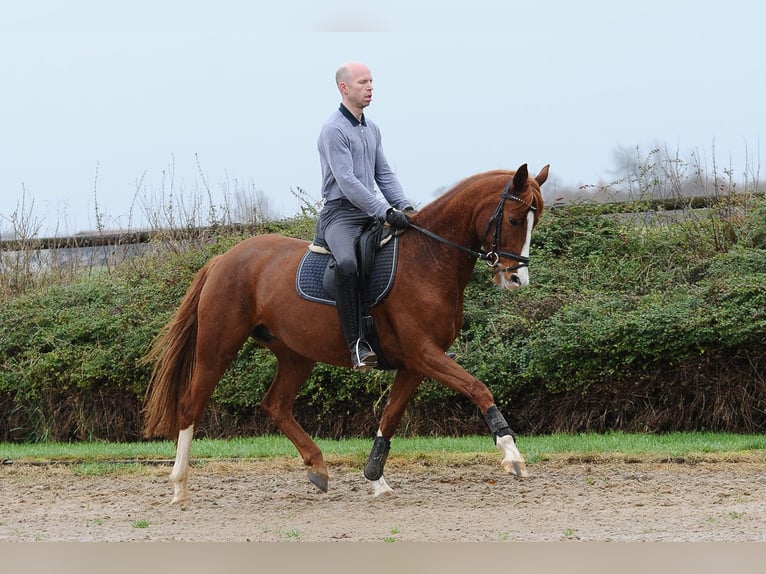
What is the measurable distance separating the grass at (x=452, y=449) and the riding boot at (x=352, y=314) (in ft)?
7.91

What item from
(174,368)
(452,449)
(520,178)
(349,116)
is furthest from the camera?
(452,449)

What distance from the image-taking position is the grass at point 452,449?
9312 millimetres

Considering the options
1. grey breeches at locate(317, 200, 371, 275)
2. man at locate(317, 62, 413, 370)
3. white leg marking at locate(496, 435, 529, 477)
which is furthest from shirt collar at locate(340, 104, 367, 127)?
white leg marking at locate(496, 435, 529, 477)

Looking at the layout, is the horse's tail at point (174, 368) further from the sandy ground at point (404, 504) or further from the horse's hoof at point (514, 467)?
the horse's hoof at point (514, 467)

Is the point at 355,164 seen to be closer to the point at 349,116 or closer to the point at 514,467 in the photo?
the point at 349,116

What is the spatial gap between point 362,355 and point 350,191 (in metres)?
1.23

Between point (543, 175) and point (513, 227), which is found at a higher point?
point (543, 175)

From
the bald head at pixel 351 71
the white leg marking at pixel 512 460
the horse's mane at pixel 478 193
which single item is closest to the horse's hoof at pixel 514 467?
the white leg marking at pixel 512 460

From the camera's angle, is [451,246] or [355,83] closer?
[451,246]

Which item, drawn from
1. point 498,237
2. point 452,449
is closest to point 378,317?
point 498,237

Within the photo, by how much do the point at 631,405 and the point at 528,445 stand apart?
1.68 m

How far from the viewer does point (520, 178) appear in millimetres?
7094

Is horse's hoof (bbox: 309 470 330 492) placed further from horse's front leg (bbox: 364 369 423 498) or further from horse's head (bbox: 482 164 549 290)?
horse's head (bbox: 482 164 549 290)

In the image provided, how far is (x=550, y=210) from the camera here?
14.0 metres
